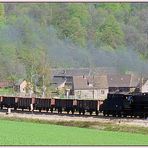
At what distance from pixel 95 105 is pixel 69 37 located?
94.1 m

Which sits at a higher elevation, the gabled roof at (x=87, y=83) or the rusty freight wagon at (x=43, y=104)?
the gabled roof at (x=87, y=83)

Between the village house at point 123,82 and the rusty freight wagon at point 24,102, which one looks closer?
the rusty freight wagon at point 24,102

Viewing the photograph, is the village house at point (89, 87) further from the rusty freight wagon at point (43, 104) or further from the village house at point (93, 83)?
the rusty freight wagon at point (43, 104)

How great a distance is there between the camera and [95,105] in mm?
A: 43500

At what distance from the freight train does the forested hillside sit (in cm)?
3137

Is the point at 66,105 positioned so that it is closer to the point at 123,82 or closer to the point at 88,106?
the point at 88,106

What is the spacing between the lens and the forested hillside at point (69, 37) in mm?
96375

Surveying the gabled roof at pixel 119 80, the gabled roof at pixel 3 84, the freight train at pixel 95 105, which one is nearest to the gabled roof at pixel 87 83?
the gabled roof at pixel 119 80

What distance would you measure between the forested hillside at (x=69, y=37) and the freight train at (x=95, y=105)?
31.4 m

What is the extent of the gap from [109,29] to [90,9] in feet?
86.7

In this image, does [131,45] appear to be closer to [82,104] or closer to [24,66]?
[24,66]

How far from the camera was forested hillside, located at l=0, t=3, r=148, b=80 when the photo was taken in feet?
316

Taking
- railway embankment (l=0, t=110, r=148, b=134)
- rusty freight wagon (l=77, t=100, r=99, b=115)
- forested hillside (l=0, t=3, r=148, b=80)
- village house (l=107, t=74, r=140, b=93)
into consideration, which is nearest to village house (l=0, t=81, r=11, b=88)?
forested hillside (l=0, t=3, r=148, b=80)

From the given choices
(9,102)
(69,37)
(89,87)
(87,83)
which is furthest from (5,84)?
(69,37)
